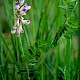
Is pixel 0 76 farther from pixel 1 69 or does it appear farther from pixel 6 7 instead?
pixel 6 7

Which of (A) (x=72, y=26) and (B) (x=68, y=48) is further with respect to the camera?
(B) (x=68, y=48)

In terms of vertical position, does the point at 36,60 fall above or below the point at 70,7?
below

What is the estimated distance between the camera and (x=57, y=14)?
1.17m

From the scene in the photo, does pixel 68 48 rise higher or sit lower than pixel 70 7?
lower

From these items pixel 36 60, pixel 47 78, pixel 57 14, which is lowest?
pixel 47 78

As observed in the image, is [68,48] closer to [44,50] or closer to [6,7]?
[44,50]

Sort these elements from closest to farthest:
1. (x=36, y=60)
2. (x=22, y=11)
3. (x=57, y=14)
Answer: (x=22, y=11) → (x=36, y=60) → (x=57, y=14)

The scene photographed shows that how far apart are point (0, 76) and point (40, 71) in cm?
20

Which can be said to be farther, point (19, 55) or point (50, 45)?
point (19, 55)

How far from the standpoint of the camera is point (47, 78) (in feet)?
3.89

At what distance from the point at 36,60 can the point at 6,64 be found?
25cm

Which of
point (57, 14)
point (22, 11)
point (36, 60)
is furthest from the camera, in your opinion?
point (57, 14)

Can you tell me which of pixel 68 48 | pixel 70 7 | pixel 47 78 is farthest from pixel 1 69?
pixel 70 7

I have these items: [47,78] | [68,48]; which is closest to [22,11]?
[68,48]
